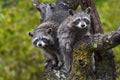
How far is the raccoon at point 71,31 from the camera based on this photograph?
895 cm

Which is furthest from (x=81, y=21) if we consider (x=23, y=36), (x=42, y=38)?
(x=23, y=36)

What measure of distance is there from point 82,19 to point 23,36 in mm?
6973

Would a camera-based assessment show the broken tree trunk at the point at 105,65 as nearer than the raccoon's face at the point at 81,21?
Yes

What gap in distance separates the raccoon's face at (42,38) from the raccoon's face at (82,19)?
676mm

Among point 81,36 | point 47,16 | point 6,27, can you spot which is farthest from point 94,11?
point 6,27

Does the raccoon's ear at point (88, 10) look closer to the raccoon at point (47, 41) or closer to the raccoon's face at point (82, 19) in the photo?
the raccoon's face at point (82, 19)

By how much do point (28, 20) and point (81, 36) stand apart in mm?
7620

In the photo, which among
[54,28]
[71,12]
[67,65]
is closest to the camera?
[67,65]

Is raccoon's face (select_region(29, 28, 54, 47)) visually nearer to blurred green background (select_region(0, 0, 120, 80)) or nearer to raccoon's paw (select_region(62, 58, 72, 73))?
raccoon's paw (select_region(62, 58, 72, 73))

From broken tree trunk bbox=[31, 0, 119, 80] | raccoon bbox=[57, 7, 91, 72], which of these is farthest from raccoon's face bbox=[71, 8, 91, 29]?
broken tree trunk bbox=[31, 0, 119, 80]

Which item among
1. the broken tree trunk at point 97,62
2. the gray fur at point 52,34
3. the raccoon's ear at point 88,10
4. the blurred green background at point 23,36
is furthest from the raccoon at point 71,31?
the blurred green background at point 23,36

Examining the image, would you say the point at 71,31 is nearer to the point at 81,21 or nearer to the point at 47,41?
the point at 81,21

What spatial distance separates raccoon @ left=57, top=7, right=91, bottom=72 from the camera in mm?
8945

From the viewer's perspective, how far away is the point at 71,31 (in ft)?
30.1
